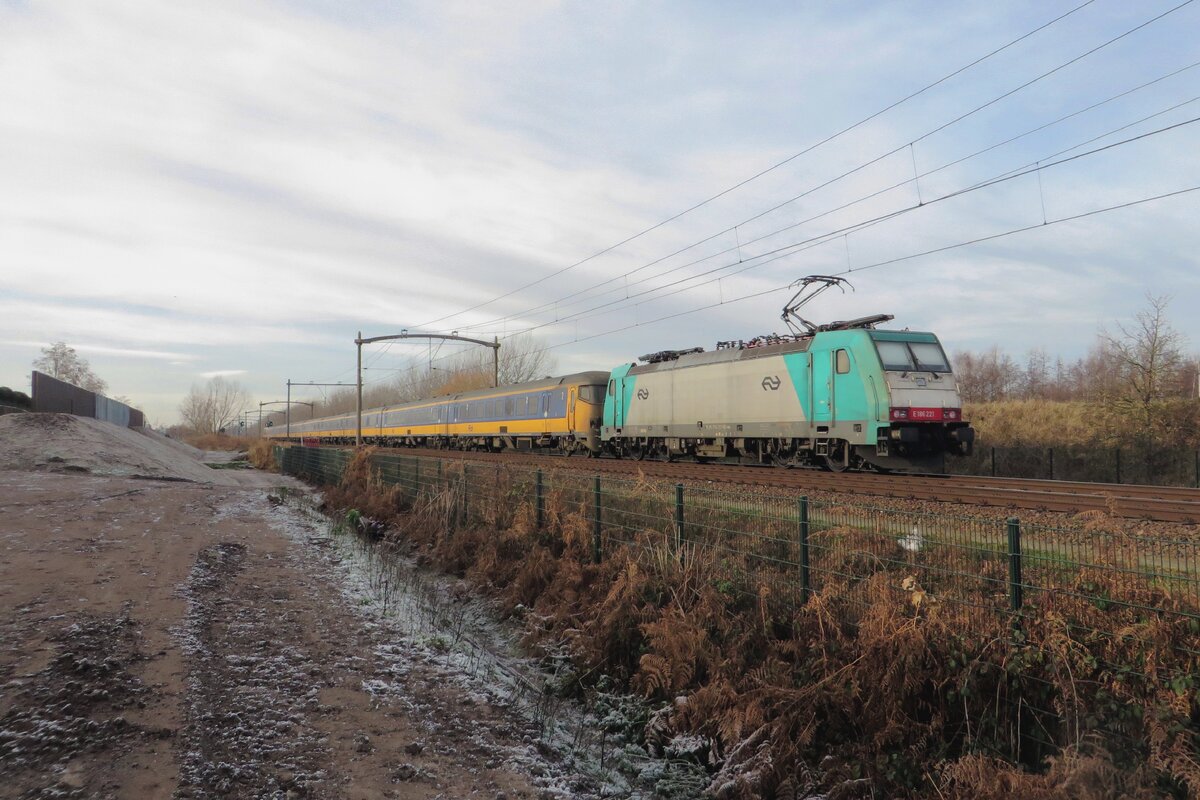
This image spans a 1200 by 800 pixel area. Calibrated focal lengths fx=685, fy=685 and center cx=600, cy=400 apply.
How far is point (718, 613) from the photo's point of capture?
5.60 metres

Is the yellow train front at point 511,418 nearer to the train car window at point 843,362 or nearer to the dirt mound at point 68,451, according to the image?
the train car window at point 843,362

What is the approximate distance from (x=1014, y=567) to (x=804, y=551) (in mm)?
1514

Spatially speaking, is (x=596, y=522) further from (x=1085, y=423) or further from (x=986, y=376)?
(x=986, y=376)

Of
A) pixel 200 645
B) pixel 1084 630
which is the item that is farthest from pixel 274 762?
pixel 1084 630

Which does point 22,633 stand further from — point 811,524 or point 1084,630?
point 1084,630

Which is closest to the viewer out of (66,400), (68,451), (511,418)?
(68,451)

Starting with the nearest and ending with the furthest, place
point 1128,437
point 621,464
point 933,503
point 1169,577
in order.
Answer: point 1169,577 < point 933,503 < point 621,464 < point 1128,437

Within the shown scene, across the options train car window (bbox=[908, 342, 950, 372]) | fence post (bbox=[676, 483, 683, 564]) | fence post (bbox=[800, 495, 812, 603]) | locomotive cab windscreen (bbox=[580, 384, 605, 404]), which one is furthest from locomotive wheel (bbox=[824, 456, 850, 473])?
locomotive cab windscreen (bbox=[580, 384, 605, 404])

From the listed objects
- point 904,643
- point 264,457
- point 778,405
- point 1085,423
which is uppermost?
point 778,405

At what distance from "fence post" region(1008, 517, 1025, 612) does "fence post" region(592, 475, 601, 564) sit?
14.4 ft

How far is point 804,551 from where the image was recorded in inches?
214

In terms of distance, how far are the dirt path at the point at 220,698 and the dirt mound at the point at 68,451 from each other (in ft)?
45.1

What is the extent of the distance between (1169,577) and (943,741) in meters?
1.54

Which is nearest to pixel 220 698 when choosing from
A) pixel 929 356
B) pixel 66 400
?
pixel 929 356
